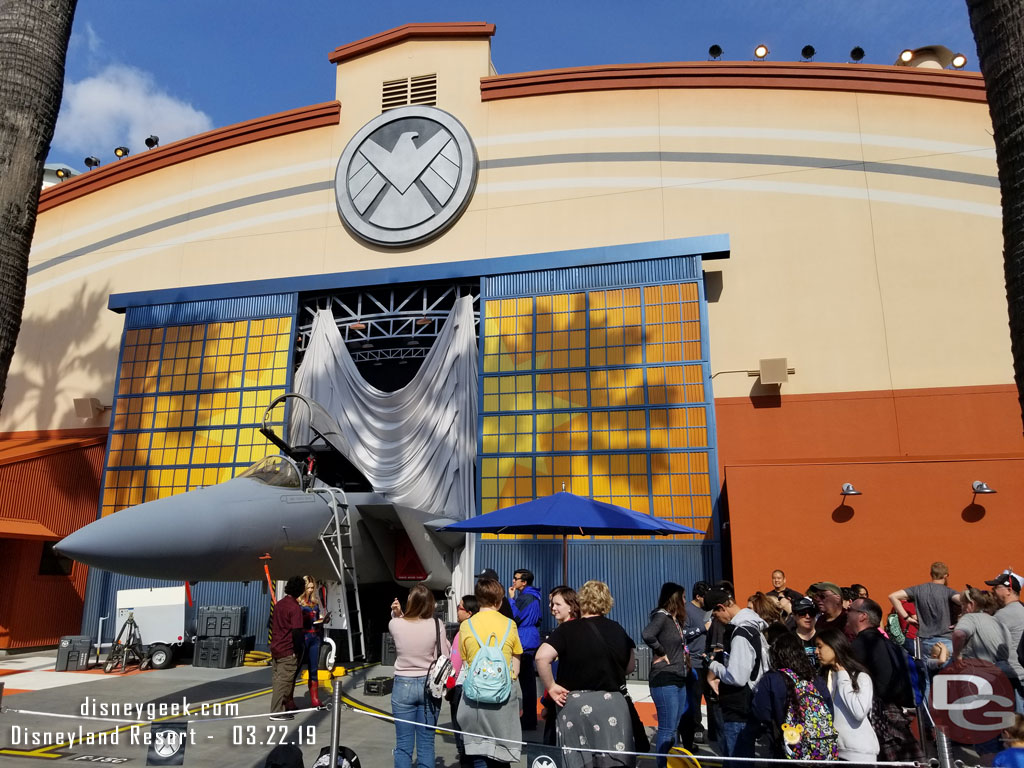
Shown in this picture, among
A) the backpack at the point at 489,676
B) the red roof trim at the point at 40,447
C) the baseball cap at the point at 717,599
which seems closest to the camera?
the backpack at the point at 489,676

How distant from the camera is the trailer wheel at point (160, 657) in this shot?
11.9 m

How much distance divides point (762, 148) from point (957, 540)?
904 centimetres

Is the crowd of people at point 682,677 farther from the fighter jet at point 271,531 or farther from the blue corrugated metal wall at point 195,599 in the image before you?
the blue corrugated metal wall at point 195,599

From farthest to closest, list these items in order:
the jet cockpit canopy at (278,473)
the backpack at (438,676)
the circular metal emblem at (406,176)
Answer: the circular metal emblem at (406,176), the jet cockpit canopy at (278,473), the backpack at (438,676)

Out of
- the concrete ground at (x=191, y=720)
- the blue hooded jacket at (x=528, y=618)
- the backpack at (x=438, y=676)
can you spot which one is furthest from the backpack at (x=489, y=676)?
the blue hooded jacket at (x=528, y=618)

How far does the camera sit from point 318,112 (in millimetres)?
18422

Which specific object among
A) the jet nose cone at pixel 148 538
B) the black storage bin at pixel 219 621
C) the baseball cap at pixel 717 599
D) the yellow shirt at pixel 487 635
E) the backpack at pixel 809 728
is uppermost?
the jet nose cone at pixel 148 538

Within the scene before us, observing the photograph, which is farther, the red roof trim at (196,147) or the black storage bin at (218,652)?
the red roof trim at (196,147)

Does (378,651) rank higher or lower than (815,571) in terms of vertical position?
lower

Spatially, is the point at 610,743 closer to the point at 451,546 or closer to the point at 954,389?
the point at 451,546

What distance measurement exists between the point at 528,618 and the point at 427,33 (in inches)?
635

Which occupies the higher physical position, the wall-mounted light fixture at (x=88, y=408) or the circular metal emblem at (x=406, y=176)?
the circular metal emblem at (x=406, y=176)

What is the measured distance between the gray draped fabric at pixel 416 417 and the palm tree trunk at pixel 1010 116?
38.7 ft

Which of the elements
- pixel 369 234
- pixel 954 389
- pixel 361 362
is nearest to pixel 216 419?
pixel 361 362
